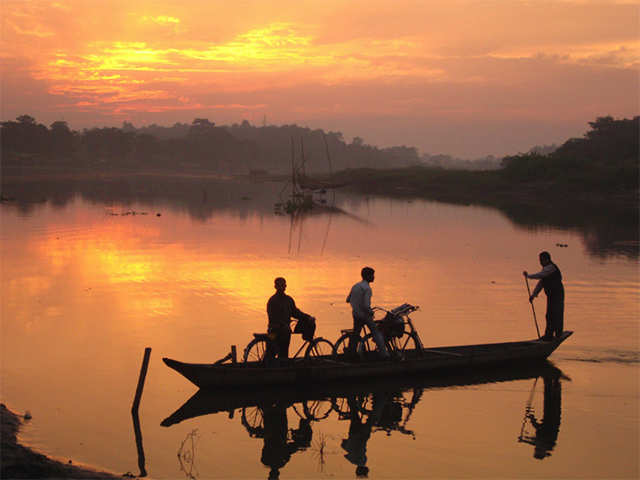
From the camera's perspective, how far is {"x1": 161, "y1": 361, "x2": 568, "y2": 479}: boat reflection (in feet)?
37.4

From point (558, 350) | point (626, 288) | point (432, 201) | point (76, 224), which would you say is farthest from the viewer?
point (432, 201)

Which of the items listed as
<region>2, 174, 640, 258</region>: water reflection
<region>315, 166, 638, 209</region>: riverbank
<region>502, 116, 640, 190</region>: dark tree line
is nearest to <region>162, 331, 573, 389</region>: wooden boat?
<region>2, 174, 640, 258</region>: water reflection

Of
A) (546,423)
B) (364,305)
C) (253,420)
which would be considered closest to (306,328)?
(364,305)

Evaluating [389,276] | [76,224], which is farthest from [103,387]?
[76,224]

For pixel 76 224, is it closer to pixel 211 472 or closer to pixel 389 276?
pixel 389 276

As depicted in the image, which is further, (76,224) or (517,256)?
(76,224)

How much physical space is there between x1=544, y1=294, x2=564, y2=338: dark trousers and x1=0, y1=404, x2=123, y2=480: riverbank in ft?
32.4

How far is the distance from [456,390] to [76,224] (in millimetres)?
34882

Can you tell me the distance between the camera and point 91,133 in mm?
185625

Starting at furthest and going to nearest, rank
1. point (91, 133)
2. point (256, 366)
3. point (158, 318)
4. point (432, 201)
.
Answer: point (91, 133) < point (432, 201) < point (158, 318) < point (256, 366)

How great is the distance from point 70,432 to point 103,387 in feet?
7.09

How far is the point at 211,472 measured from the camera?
33.8 feet

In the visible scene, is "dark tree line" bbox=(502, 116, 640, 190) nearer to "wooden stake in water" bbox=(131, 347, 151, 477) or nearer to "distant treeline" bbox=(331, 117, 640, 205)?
"distant treeline" bbox=(331, 117, 640, 205)

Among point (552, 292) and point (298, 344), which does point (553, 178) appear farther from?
point (298, 344)
